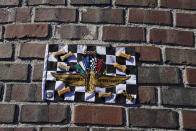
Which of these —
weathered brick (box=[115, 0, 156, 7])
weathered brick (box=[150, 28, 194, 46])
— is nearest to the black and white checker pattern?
weathered brick (box=[150, 28, 194, 46])

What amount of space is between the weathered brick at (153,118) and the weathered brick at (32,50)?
481 millimetres

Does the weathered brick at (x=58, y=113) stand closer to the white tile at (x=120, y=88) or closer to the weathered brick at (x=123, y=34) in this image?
Result: the white tile at (x=120, y=88)

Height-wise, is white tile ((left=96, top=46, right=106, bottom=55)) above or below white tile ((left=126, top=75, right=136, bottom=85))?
above

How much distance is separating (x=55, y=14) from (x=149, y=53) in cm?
48

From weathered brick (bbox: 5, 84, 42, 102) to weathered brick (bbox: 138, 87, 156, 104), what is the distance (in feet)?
1.44

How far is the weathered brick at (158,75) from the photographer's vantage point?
0.99 metres

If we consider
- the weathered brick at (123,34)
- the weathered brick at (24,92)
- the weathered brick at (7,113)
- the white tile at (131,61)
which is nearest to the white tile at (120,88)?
the white tile at (131,61)

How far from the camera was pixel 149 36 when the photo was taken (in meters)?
1.04

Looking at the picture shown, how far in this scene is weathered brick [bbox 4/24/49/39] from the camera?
3.39 feet

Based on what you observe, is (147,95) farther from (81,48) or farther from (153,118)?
(81,48)

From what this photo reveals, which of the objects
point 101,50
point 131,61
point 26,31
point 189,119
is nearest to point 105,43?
point 101,50

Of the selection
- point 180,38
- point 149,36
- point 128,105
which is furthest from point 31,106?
point 180,38

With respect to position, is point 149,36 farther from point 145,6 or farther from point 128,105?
point 128,105

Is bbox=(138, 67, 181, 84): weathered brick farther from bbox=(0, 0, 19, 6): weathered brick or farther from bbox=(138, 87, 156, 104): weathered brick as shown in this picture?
bbox=(0, 0, 19, 6): weathered brick
